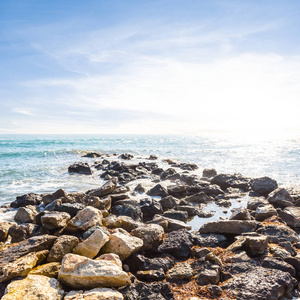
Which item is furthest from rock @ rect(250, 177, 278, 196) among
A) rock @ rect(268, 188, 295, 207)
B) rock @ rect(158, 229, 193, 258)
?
rock @ rect(158, 229, 193, 258)

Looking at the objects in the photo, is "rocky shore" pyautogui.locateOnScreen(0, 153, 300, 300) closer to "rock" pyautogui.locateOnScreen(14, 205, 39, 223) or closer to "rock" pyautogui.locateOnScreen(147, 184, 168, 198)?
"rock" pyautogui.locateOnScreen(14, 205, 39, 223)

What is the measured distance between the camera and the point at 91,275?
3.76m

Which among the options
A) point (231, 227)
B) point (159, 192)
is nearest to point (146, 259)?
point (231, 227)

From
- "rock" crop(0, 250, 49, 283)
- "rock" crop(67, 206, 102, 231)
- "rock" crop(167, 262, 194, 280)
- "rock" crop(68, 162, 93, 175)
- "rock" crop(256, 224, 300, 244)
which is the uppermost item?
"rock" crop(67, 206, 102, 231)

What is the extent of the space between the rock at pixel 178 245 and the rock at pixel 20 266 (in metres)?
2.75

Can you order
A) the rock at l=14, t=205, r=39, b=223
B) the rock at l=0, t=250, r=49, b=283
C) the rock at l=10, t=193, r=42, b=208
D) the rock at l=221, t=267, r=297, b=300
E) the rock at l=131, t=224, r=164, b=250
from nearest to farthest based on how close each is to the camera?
1. the rock at l=221, t=267, r=297, b=300
2. the rock at l=0, t=250, r=49, b=283
3. the rock at l=131, t=224, r=164, b=250
4. the rock at l=14, t=205, r=39, b=223
5. the rock at l=10, t=193, r=42, b=208

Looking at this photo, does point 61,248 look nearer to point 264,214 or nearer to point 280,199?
point 264,214

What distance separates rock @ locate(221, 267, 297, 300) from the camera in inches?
153

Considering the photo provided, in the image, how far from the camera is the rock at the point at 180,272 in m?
4.61

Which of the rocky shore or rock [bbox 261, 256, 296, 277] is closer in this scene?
the rocky shore

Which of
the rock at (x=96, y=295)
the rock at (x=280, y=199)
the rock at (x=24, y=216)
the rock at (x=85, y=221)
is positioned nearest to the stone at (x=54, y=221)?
the rock at (x=85, y=221)

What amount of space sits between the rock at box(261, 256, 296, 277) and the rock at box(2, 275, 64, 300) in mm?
4041

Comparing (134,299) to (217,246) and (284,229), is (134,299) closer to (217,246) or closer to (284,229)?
(217,246)

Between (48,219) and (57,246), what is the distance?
1.76m
